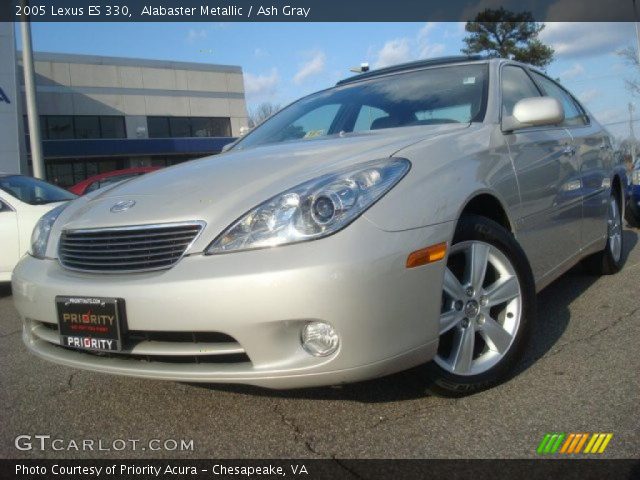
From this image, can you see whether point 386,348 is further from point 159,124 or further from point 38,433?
point 159,124

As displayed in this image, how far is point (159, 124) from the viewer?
115 ft

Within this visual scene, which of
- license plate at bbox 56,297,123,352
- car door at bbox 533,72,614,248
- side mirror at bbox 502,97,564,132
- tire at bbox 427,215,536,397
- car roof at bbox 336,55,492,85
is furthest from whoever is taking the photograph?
car door at bbox 533,72,614,248

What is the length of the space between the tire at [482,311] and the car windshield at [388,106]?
756mm

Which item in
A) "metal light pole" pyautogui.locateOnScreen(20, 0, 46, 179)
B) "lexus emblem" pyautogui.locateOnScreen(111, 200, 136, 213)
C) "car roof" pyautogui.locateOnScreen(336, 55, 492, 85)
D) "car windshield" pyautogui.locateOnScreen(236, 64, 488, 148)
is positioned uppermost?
"metal light pole" pyautogui.locateOnScreen(20, 0, 46, 179)

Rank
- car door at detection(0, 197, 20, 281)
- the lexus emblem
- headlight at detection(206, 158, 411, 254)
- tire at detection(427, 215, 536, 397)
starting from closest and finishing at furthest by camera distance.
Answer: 1. headlight at detection(206, 158, 411, 254)
2. tire at detection(427, 215, 536, 397)
3. the lexus emblem
4. car door at detection(0, 197, 20, 281)

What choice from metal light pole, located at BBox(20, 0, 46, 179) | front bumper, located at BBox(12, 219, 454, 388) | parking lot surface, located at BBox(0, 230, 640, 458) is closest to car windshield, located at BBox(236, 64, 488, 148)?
front bumper, located at BBox(12, 219, 454, 388)

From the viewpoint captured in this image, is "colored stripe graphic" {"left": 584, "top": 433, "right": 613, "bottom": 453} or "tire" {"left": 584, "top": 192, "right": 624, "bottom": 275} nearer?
"colored stripe graphic" {"left": 584, "top": 433, "right": 613, "bottom": 453}

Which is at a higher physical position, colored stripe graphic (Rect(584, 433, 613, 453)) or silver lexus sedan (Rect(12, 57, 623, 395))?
silver lexus sedan (Rect(12, 57, 623, 395))

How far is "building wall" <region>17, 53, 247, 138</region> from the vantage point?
31172mm

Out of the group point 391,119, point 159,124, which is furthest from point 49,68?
point 391,119

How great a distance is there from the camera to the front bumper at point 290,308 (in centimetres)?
193

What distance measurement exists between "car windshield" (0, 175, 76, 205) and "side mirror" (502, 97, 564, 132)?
4.76 metres
